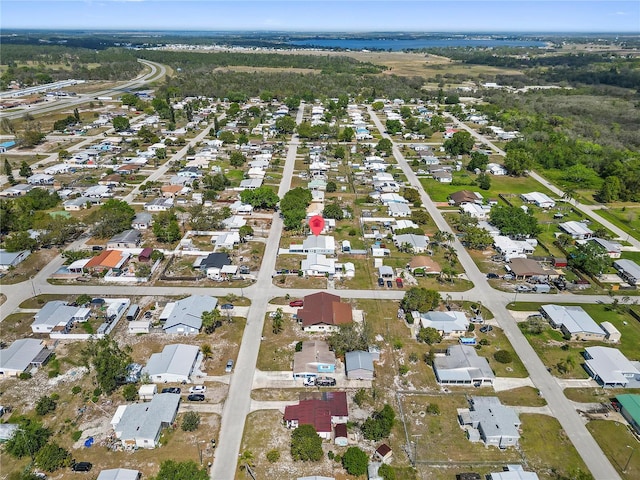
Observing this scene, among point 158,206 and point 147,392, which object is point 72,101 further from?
point 147,392

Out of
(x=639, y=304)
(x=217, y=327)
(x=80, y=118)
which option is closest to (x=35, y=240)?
(x=217, y=327)

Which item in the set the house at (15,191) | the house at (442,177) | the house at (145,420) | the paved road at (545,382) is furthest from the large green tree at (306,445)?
the house at (15,191)

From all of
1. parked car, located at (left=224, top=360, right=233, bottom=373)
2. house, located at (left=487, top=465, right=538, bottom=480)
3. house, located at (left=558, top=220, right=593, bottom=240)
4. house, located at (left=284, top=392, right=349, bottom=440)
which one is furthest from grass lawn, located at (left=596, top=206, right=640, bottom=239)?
parked car, located at (left=224, top=360, right=233, bottom=373)

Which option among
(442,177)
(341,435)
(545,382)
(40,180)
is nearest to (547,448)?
(545,382)

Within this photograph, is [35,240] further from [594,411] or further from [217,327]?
[594,411]

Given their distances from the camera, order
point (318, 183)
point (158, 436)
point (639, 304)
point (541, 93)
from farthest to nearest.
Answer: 1. point (541, 93)
2. point (318, 183)
3. point (639, 304)
4. point (158, 436)

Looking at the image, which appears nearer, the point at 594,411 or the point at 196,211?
the point at 594,411
